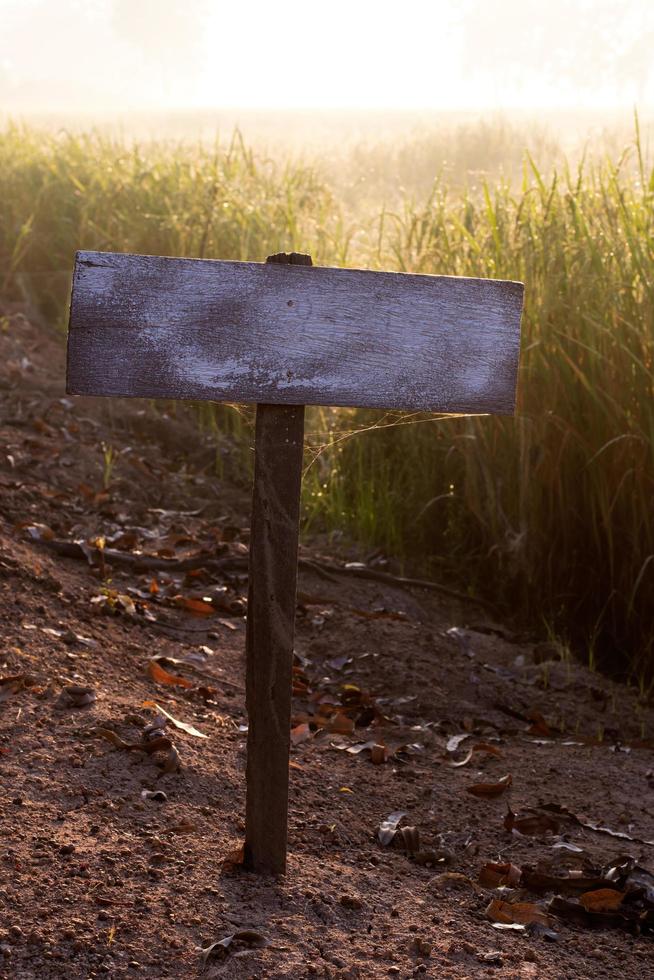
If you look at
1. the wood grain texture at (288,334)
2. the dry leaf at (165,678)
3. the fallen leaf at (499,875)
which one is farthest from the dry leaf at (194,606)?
the wood grain texture at (288,334)

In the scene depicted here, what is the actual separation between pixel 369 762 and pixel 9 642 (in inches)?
40.2

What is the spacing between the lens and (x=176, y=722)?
8.31 ft

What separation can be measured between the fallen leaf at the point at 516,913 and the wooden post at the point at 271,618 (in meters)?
0.44

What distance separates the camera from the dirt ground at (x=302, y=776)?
1.78 meters

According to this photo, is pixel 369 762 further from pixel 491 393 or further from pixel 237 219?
pixel 237 219

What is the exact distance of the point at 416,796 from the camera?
2.51 metres

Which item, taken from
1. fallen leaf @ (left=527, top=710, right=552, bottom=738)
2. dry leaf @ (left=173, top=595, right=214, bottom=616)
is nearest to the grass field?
fallen leaf @ (left=527, top=710, right=552, bottom=738)

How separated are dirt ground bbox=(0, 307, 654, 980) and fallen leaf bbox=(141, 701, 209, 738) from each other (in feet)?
0.04

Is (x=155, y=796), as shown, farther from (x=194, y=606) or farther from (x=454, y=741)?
(x=194, y=606)

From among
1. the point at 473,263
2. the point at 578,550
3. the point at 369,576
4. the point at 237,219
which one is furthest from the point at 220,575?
the point at 237,219

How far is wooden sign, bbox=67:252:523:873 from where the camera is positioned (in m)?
1.69

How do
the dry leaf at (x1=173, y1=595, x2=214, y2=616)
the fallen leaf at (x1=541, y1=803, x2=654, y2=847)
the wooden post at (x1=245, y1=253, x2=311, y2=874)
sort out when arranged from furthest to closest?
1. the dry leaf at (x1=173, y1=595, x2=214, y2=616)
2. the fallen leaf at (x1=541, y1=803, x2=654, y2=847)
3. the wooden post at (x1=245, y1=253, x2=311, y2=874)

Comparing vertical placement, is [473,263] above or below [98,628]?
above

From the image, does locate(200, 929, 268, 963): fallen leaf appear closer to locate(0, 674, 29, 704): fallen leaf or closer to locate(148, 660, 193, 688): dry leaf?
locate(0, 674, 29, 704): fallen leaf
